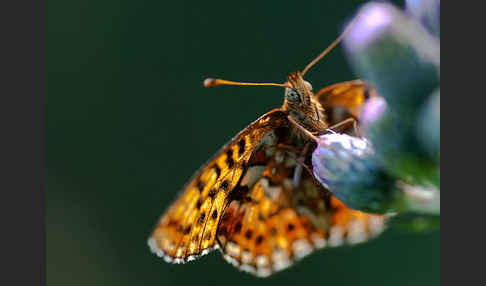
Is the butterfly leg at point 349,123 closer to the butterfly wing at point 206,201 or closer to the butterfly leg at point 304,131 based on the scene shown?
the butterfly leg at point 304,131

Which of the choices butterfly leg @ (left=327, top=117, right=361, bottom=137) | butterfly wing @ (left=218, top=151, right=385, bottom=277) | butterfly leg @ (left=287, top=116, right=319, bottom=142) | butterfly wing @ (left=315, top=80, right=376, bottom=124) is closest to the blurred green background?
butterfly wing @ (left=218, top=151, right=385, bottom=277)

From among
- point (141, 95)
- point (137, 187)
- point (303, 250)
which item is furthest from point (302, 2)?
point (303, 250)

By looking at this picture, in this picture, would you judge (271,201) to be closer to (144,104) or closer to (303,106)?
(303,106)

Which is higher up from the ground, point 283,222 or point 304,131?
point 304,131

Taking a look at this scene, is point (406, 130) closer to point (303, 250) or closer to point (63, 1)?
point (303, 250)

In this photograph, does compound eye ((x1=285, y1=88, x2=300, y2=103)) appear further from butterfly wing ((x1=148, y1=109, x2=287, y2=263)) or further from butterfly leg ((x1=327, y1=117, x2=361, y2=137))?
butterfly leg ((x1=327, y1=117, x2=361, y2=137))

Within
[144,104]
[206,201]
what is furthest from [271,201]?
[144,104]
